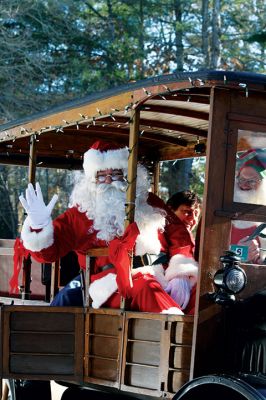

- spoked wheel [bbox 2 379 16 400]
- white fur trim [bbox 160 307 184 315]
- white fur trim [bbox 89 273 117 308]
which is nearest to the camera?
white fur trim [bbox 160 307 184 315]

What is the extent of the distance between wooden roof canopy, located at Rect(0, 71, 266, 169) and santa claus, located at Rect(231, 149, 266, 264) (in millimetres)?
403

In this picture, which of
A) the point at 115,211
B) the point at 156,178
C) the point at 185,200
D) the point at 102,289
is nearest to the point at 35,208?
the point at 115,211

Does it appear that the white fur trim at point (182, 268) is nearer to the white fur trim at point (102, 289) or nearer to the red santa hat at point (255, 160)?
the white fur trim at point (102, 289)

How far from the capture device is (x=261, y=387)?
4129 mm

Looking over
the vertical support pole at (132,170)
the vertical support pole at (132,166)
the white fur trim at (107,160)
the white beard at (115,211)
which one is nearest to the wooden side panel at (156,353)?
the vertical support pole at (132,170)

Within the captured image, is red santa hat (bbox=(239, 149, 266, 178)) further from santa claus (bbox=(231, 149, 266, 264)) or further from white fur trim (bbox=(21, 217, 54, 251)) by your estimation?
white fur trim (bbox=(21, 217, 54, 251))

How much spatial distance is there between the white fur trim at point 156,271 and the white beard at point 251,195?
1.04m

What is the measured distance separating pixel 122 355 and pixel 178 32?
688 inches

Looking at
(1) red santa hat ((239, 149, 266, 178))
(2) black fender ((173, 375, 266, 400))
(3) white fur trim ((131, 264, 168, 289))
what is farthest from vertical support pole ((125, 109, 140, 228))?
(2) black fender ((173, 375, 266, 400))

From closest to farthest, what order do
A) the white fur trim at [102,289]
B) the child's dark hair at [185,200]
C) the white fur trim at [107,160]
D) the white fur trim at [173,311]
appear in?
the white fur trim at [173,311] < the white fur trim at [102,289] < the white fur trim at [107,160] < the child's dark hair at [185,200]

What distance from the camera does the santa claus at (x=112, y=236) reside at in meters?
5.13

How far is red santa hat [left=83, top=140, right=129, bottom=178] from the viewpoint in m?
5.78

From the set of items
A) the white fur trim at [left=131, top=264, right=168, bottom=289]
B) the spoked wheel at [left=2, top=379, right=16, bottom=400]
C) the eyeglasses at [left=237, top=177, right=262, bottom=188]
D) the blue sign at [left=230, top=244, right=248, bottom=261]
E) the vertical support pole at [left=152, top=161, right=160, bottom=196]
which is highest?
the eyeglasses at [left=237, top=177, right=262, bottom=188]

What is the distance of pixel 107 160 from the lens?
19.0 feet
